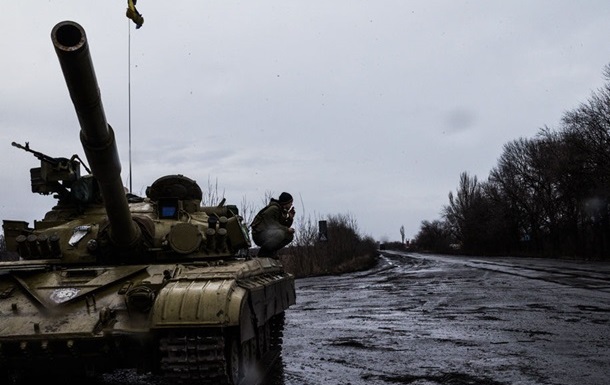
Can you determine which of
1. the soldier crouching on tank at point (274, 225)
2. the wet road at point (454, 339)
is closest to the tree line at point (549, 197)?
the wet road at point (454, 339)

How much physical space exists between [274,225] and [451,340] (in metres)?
2.99

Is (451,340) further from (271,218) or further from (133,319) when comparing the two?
(133,319)

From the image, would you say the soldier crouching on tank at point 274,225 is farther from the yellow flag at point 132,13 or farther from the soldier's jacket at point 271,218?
the yellow flag at point 132,13

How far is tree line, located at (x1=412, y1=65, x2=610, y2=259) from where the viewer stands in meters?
38.2

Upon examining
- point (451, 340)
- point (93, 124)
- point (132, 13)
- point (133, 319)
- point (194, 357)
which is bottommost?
point (451, 340)

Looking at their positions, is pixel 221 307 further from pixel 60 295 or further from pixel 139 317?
pixel 60 295

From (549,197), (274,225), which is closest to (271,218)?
(274,225)

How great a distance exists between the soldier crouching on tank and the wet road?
1.51 m

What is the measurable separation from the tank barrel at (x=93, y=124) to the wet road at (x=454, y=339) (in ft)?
7.72

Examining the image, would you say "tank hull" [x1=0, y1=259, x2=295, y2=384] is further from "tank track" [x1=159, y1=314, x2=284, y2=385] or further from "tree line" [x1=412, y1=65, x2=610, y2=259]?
"tree line" [x1=412, y1=65, x2=610, y2=259]

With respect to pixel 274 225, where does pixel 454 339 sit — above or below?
below

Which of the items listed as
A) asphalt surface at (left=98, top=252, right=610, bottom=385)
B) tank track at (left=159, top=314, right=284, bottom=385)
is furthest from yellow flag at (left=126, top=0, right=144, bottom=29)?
asphalt surface at (left=98, top=252, right=610, bottom=385)

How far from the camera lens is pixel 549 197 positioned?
182ft

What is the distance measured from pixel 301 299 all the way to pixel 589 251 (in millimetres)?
31015
